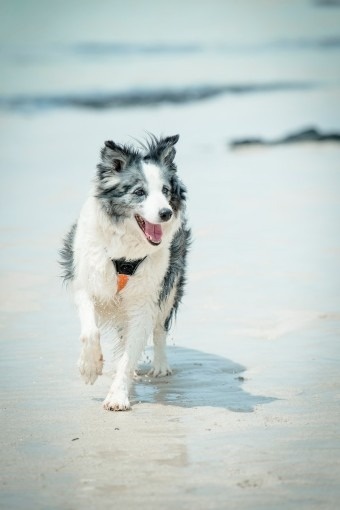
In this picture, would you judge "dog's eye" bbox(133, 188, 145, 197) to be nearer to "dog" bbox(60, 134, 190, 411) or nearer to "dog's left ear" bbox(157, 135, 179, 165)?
"dog" bbox(60, 134, 190, 411)

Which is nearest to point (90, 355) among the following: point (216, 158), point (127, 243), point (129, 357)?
point (129, 357)

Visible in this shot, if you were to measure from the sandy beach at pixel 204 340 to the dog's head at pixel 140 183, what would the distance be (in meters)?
1.08

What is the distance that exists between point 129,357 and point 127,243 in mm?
716

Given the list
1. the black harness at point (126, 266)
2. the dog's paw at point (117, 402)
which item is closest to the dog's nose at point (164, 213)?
the black harness at point (126, 266)

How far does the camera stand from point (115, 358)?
6.65 m

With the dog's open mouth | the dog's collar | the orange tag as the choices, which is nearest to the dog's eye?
the dog's open mouth

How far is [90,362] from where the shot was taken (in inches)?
239

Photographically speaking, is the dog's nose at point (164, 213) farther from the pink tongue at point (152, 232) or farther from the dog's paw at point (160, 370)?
the dog's paw at point (160, 370)

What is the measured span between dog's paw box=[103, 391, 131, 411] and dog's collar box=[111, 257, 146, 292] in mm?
787

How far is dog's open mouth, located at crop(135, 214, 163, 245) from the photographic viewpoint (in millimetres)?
6301

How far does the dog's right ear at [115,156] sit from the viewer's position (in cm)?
632

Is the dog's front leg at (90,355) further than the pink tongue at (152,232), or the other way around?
the pink tongue at (152,232)

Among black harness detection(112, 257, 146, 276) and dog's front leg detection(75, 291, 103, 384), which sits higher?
black harness detection(112, 257, 146, 276)

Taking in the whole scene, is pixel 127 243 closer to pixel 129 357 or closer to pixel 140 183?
pixel 140 183
